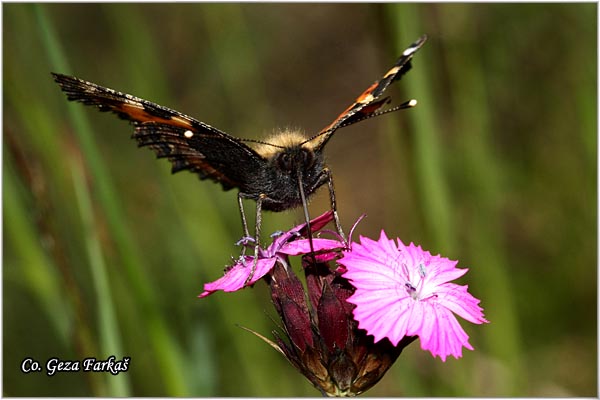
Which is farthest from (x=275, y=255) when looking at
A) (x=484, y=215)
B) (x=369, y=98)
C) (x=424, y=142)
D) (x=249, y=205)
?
(x=249, y=205)

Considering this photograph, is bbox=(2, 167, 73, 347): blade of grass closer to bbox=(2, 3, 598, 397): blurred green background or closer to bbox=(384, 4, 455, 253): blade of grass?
bbox=(2, 3, 598, 397): blurred green background

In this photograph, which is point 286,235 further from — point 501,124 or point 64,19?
point 64,19

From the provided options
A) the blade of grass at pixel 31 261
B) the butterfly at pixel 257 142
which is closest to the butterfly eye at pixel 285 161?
the butterfly at pixel 257 142

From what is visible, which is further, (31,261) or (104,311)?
(31,261)

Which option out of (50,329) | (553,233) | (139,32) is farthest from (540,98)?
(50,329)

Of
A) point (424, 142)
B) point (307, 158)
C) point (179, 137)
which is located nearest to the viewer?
point (307, 158)

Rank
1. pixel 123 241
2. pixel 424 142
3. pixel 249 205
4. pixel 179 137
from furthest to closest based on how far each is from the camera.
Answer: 1. pixel 249 205
2. pixel 424 142
3. pixel 123 241
4. pixel 179 137

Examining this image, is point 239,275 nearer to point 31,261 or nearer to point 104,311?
point 104,311

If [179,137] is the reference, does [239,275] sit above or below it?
below

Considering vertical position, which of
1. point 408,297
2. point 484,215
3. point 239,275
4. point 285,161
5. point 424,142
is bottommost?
point 408,297
